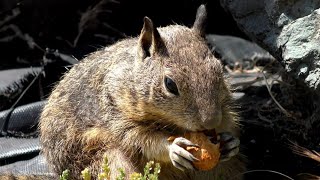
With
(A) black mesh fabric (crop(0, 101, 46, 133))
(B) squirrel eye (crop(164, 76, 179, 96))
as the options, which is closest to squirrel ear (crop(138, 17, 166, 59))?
(B) squirrel eye (crop(164, 76, 179, 96))

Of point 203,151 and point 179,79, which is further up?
point 179,79

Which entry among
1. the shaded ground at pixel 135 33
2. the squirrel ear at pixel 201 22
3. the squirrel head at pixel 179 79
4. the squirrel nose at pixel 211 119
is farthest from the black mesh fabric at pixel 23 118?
the squirrel nose at pixel 211 119

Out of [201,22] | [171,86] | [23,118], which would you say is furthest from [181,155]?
[23,118]

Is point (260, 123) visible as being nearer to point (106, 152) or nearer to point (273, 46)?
point (273, 46)

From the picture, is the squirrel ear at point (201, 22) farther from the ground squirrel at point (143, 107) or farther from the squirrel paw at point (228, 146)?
the squirrel paw at point (228, 146)

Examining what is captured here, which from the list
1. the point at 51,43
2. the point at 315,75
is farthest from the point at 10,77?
the point at 315,75

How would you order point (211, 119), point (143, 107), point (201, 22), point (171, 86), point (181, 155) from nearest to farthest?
1. point (211, 119)
2. point (171, 86)
3. point (181, 155)
4. point (143, 107)
5. point (201, 22)

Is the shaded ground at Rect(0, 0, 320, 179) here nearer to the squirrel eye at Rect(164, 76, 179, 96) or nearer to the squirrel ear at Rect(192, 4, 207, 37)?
the squirrel ear at Rect(192, 4, 207, 37)

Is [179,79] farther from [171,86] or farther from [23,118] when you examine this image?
[23,118]
